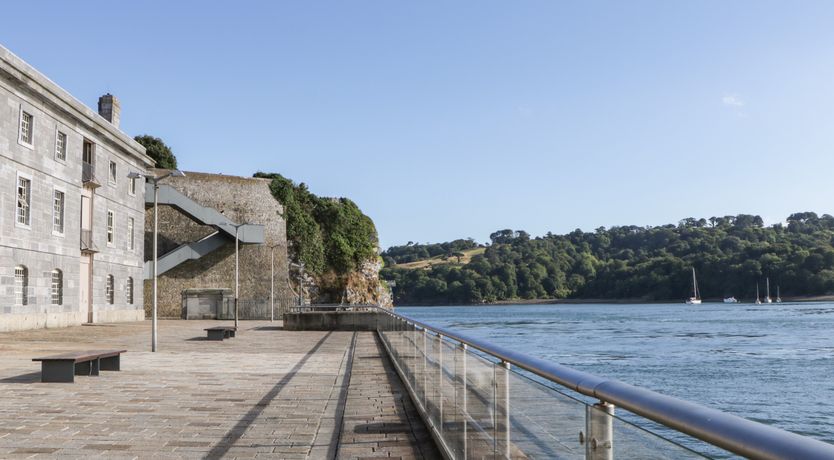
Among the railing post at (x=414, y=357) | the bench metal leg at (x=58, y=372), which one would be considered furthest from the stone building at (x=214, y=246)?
the railing post at (x=414, y=357)

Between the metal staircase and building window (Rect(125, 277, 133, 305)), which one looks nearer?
building window (Rect(125, 277, 133, 305))

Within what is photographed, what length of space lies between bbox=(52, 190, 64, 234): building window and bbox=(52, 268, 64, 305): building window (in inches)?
Result: 70.8

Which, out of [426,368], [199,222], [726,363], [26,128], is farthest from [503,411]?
[199,222]

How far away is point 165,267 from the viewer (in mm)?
46375

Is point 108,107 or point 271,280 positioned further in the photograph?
point 271,280

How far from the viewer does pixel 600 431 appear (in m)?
2.68

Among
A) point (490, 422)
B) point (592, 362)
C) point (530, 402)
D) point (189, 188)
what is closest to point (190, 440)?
point (490, 422)

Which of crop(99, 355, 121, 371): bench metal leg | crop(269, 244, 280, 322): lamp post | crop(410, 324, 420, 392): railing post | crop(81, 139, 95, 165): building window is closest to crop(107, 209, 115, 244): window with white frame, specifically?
crop(81, 139, 95, 165): building window

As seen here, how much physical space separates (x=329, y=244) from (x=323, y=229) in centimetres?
150

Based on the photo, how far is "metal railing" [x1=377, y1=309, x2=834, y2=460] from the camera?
5.95ft

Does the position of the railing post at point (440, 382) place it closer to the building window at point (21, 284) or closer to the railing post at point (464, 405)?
the railing post at point (464, 405)

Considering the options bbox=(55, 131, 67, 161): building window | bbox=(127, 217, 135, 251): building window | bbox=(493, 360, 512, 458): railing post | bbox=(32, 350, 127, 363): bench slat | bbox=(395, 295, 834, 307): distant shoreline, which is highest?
bbox=(55, 131, 67, 161): building window

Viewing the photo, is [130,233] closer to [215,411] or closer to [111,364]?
[111,364]

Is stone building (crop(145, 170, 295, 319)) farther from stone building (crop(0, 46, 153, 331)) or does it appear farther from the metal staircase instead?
stone building (crop(0, 46, 153, 331))
